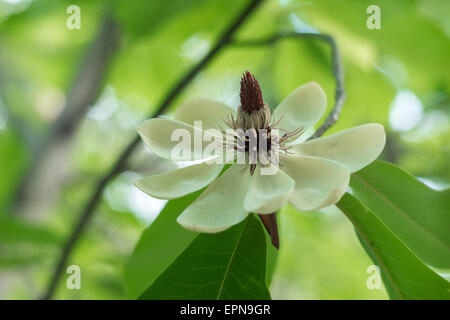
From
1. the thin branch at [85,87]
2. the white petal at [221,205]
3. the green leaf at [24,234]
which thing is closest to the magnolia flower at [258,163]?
the white petal at [221,205]

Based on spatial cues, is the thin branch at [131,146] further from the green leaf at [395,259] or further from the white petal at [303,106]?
the green leaf at [395,259]

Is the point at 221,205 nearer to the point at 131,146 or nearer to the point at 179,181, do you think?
the point at 179,181

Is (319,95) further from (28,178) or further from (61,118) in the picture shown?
(28,178)

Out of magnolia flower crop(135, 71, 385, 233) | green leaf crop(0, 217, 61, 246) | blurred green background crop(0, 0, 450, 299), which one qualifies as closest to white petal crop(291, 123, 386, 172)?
magnolia flower crop(135, 71, 385, 233)

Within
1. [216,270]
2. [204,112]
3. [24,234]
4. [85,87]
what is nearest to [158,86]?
[85,87]

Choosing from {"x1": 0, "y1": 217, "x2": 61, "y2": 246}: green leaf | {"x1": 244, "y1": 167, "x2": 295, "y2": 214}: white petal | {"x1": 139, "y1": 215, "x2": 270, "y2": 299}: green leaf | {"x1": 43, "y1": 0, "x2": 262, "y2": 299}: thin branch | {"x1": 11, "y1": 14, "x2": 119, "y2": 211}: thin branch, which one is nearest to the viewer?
{"x1": 244, "y1": 167, "x2": 295, "y2": 214}: white petal

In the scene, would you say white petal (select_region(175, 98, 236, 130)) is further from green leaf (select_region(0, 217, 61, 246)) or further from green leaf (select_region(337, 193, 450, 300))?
green leaf (select_region(0, 217, 61, 246))
